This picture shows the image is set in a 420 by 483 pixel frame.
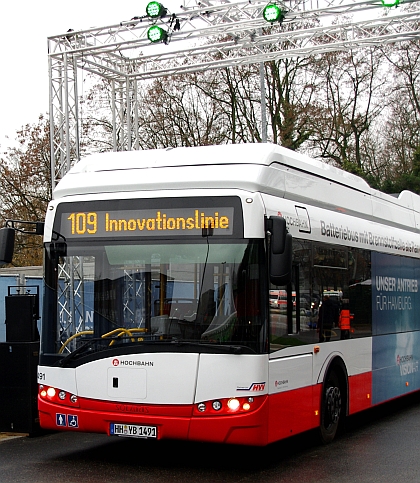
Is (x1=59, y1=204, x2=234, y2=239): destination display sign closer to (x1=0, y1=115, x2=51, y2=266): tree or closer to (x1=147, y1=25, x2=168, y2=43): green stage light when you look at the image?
(x1=147, y1=25, x2=168, y2=43): green stage light

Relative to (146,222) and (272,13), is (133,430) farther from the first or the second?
(272,13)

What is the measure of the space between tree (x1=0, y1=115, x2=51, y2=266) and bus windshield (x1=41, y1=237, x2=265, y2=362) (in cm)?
2816

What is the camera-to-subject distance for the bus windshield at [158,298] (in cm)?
793

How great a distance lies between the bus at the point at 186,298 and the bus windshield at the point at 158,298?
0.5 inches

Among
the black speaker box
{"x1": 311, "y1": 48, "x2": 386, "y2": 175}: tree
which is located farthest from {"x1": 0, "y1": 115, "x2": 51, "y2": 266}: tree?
the black speaker box

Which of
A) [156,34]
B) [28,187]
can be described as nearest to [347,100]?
[28,187]

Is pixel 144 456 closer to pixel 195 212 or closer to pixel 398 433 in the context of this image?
pixel 195 212

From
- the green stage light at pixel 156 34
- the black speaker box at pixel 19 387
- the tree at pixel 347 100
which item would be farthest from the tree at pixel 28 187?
the black speaker box at pixel 19 387

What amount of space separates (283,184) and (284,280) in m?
1.45

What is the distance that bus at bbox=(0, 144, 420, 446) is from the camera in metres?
7.87

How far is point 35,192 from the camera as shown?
36719 mm

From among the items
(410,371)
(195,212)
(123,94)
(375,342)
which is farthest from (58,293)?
(123,94)

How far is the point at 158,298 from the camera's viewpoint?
8141mm

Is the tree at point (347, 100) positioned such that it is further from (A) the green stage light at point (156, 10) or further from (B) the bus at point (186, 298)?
(B) the bus at point (186, 298)
